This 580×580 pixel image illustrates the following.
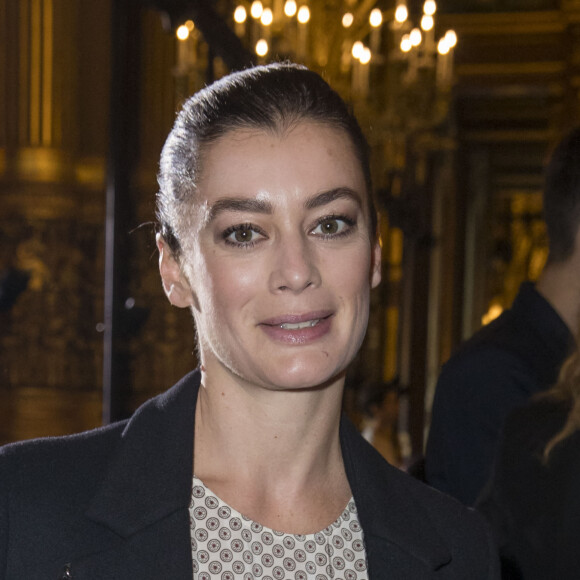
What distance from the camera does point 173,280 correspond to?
1561mm

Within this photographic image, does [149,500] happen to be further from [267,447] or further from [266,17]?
[266,17]

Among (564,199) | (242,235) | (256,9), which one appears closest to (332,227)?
(242,235)

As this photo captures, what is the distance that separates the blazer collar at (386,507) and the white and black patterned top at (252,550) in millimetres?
66

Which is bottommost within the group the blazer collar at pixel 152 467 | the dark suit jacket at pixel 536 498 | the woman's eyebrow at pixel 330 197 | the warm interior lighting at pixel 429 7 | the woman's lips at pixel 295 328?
the dark suit jacket at pixel 536 498

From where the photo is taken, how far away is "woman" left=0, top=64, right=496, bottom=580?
4.46 ft

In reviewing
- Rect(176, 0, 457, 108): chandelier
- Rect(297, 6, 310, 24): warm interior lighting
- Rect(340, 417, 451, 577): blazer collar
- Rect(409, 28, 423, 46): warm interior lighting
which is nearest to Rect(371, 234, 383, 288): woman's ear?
Rect(340, 417, 451, 577): blazer collar

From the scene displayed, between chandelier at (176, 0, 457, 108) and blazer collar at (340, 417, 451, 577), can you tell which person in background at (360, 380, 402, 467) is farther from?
blazer collar at (340, 417, 451, 577)

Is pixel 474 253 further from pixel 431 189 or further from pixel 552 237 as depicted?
pixel 552 237

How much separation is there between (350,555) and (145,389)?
2199mm

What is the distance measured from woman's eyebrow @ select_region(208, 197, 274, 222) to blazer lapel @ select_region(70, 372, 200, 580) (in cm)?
37

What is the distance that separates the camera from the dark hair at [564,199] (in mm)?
2590

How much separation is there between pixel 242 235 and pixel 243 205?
50 mm

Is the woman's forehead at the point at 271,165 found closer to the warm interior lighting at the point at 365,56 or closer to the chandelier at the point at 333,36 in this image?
the chandelier at the point at 333,36

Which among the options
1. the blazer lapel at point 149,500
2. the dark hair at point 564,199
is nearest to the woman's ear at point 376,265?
the blazer lapel at point 149,500
